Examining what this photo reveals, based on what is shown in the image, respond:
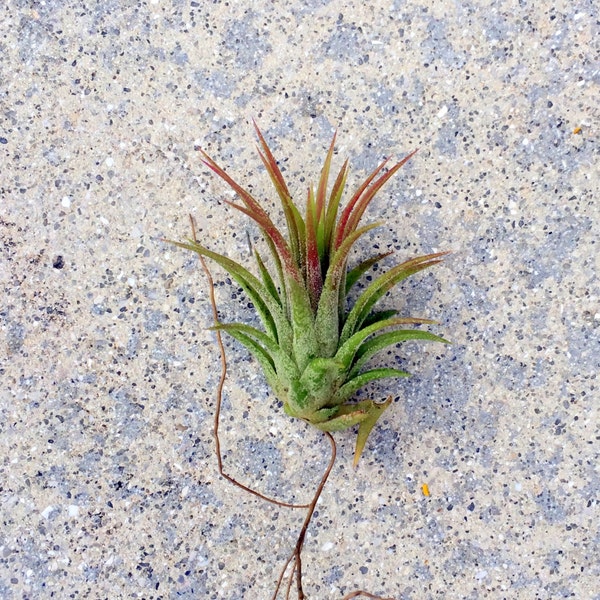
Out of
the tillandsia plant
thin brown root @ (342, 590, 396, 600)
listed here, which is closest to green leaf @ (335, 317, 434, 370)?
the tillandsia plant

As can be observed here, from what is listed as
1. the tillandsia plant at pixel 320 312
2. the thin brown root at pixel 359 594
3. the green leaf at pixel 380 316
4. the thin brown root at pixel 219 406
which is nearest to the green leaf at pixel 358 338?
the tillandsia plant at pixel 320 312

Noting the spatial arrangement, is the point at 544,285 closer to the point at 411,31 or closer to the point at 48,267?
the point at 411,31

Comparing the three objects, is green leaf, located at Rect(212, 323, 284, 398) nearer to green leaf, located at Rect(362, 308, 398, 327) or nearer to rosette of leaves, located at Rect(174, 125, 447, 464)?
rosette of leaves, located at Rect(174, 125, 447, 464)

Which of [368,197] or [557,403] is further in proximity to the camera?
[557,403]

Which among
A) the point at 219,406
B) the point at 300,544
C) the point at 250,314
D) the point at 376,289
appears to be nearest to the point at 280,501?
the point at 300,544

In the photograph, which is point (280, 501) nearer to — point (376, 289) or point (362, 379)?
point (362, 379)

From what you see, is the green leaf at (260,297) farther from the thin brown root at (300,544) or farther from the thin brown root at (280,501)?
the thin brown root at (300,544)

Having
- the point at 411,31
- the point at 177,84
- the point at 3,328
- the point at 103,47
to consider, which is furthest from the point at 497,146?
the point at 3,328
